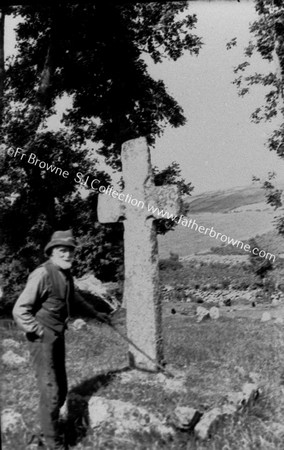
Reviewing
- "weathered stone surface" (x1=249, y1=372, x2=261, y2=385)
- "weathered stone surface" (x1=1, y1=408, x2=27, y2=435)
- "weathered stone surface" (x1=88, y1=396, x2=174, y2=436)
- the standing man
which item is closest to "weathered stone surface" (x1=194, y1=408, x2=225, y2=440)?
"weathered stone surface" (x1=88, y1=396, x2=174, y2=436)

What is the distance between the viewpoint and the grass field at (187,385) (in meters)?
4.81

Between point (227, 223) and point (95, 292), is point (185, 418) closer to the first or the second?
point (95, 292)

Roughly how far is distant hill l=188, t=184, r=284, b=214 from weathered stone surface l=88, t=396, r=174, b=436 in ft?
175

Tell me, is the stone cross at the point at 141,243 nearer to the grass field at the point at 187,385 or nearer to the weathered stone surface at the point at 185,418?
the grass field at the point at 187,385

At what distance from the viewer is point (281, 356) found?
26.1 ft

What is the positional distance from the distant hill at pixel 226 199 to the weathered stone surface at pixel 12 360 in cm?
5119

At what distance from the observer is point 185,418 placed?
479 centimetres

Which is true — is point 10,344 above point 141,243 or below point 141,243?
below

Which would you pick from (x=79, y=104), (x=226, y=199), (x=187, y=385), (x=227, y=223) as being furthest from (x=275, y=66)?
(x=226, y=199)

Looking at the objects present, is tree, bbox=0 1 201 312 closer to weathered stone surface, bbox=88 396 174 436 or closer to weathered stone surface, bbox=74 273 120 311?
weathered stone surface, bbox=74 273 120 311

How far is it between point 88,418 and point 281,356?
414 centimetres

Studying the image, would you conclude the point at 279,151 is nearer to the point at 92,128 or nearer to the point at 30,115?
the point at 92,128

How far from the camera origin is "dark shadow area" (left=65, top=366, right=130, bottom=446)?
5.00 metres

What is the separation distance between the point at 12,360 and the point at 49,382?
2.85 meters
